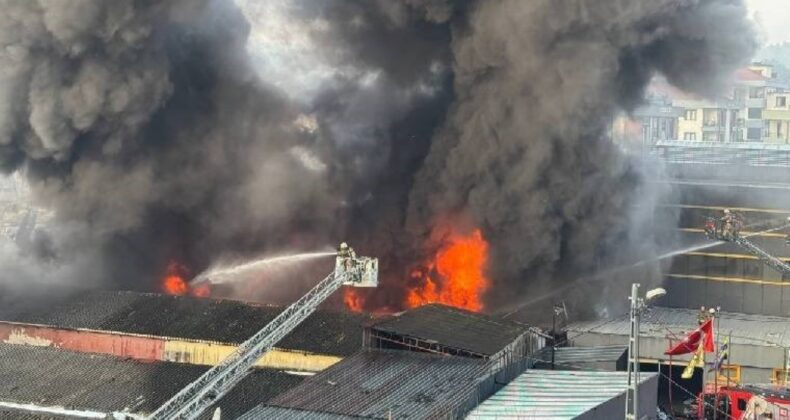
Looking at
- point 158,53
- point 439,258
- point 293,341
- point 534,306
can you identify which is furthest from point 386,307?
point 158,53

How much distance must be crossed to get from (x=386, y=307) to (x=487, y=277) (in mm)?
5315

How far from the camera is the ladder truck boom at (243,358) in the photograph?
125ft

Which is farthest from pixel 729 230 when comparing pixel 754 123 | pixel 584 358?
pixel 754 123

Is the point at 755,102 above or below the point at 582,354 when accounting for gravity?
above

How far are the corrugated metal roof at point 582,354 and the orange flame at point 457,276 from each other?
9.16 m

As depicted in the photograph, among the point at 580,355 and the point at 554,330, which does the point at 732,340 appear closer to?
the point at 580,355

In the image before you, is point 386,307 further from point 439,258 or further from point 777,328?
point 777,328

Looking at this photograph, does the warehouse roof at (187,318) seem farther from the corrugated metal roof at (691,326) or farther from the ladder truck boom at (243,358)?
the corrugated metal roof at (691,326)

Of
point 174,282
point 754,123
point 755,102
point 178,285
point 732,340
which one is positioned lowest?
point 732,340

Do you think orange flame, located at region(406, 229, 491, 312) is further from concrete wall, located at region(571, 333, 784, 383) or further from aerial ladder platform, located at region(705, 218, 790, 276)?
aerial ladder platform, located at region(705, 218, 790, 276)

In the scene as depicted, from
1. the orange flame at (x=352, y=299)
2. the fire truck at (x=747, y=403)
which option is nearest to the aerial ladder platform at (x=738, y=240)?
the fire truck at (x=747, y=403)

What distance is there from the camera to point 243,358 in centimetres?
3941

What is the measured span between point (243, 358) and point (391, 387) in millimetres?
4920

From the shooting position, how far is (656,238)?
66.5 metres
